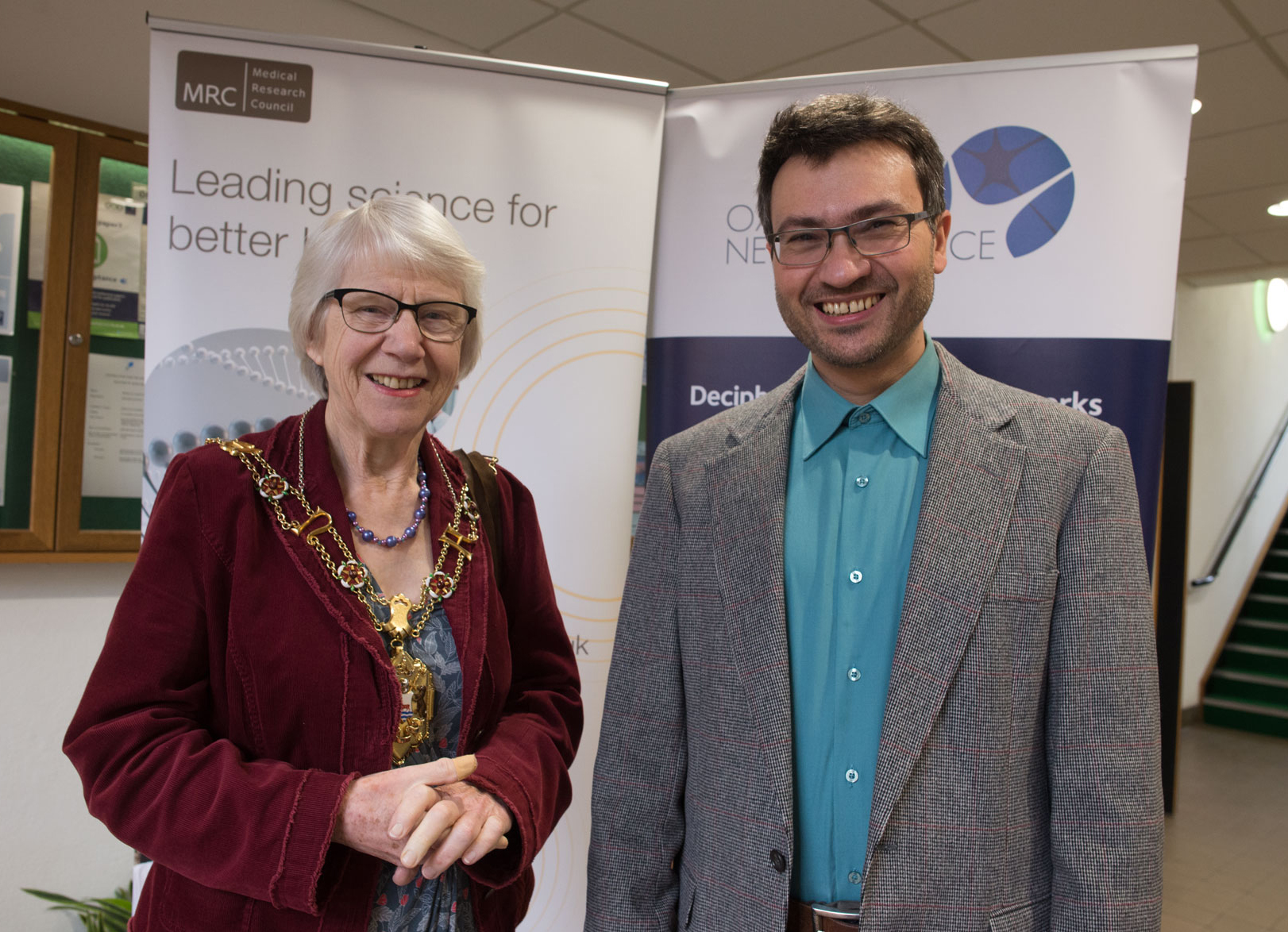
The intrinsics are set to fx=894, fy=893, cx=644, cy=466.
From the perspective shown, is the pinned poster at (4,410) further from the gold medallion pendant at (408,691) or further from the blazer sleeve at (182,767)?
the gold medallion pendant at (408,691)

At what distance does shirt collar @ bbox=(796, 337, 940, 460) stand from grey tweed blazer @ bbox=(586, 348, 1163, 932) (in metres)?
0.03

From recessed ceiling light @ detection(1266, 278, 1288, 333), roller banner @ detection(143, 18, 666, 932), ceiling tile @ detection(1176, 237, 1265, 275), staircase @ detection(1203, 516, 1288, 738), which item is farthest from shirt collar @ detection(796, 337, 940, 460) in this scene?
recessed ceiling light @ detection(1266, 278, 1288, 333)

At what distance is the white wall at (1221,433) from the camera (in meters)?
6.65

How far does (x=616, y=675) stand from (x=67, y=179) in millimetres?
2531

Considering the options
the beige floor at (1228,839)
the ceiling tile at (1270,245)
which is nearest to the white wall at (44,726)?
the beige floor at (1228,839)

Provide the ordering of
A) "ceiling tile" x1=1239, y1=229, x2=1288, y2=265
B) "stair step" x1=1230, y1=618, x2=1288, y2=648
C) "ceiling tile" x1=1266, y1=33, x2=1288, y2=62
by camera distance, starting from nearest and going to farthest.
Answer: "ceiling tile" x1=1266, y1=33, x2=1288, y2=62
"ceiling tile" x1=1239, y1=229, x2=1288, y2=265
"stair step" x1=1230, y1=618, x2=1288, y2=648

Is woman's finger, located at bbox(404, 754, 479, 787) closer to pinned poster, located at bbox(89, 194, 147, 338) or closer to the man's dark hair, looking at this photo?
the man's dark hair

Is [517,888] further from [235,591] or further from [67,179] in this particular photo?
[67,179]

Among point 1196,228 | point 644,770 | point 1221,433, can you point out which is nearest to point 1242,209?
point 1196,228

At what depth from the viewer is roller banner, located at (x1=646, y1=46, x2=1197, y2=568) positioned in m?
1.87

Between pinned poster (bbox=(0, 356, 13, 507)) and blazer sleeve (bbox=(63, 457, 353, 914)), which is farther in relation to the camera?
pinned poster (bbox=(0, 356, 13, 507))

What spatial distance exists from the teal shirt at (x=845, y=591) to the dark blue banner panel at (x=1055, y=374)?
28.8 inches

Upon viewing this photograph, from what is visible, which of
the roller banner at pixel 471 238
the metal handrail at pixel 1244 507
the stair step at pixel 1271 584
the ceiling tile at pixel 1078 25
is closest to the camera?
the roller banner at pixel 471 238

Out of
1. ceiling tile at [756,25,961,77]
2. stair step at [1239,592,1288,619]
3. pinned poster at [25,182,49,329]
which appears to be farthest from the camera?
A: stair step at [1239,592,1288,619]
